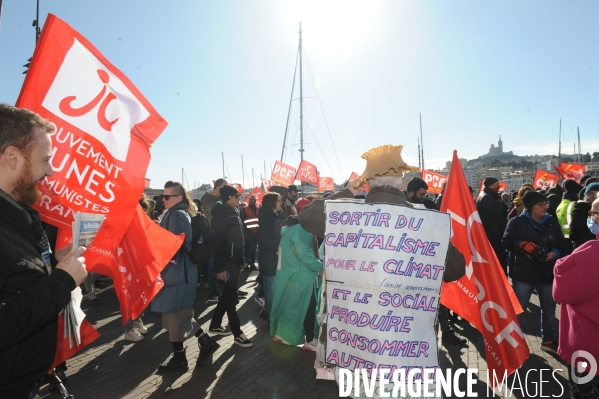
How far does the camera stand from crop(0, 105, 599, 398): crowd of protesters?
64.5 inches

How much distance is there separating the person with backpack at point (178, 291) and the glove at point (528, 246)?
4.28m

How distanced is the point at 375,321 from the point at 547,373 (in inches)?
135

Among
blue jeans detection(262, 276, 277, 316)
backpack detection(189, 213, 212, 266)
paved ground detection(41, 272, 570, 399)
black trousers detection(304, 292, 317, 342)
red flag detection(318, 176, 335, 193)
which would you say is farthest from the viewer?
red flag detection(318, 176, 335, 193)

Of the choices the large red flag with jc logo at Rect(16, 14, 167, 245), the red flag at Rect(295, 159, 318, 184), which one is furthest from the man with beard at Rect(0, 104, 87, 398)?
the red flag at Rect(295, 159, 318, 184)

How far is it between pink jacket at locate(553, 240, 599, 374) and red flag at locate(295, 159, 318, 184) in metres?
16.1

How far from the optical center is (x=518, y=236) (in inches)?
202

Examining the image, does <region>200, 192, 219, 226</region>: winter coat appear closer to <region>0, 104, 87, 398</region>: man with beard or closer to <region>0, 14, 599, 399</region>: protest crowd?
<region>0, 14, 599, 399</region>: protest crowd

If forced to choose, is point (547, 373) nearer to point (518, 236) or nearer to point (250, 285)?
point (518, 236)

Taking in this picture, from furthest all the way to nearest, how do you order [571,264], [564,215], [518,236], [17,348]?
[564,215] → [518,236] → [571,264] → [17,348]

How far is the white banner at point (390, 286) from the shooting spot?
7.82ft

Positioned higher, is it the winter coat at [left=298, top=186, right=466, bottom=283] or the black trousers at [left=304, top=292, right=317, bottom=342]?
the winter coat at [left=298, top=186, right=466, bottom=283]

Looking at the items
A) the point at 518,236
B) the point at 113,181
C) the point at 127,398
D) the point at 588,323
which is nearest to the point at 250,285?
the point at 127,398

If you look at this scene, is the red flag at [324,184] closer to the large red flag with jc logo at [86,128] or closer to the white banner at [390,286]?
the large red flag with jc logo at [86,128]

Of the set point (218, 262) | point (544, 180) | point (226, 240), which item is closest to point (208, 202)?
point (226, 240)
